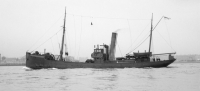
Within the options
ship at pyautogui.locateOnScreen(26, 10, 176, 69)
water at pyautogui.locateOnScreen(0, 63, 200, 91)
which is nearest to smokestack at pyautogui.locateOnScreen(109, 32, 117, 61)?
ship at pyautogui.locateOnScreen(26, 10, 176, 69)

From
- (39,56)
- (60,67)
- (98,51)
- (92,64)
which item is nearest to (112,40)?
(98,51)

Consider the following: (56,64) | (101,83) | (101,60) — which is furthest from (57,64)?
(101,83)

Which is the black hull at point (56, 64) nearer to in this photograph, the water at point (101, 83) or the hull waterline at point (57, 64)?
the hull waterline at point (57, 64)

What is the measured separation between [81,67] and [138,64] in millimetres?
13816

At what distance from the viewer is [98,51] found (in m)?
55.3

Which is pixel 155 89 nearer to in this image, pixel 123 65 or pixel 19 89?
pixel 19 89

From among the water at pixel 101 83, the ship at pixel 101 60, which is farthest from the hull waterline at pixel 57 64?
the water at pixel 101 83

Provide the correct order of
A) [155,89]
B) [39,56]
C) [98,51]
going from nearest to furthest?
[155,89] < [39,56] < [98,51]

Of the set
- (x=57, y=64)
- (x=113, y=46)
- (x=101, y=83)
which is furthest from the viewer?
(x=113, y=46)

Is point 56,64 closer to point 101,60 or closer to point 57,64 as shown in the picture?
point 57,64

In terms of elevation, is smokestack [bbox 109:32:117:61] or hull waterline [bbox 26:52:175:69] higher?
smokestack [bbox 109:32:117:61]

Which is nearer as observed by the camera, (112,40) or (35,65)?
(35,65)

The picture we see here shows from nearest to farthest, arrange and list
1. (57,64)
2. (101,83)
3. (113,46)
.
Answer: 1. (101,83)
2. (57,64)
3. (113,46)

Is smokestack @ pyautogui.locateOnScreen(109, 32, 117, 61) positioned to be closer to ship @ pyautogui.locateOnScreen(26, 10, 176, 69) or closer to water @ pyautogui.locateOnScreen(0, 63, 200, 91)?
ship @ pyautogui.locateOnScreen(26, 10, 176, 69)
